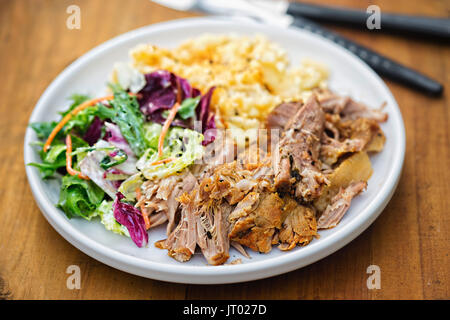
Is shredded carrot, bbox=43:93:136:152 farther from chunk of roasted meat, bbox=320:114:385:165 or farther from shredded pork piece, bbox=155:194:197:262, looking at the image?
chunk of roasted meat, bbox=320:114:385:165

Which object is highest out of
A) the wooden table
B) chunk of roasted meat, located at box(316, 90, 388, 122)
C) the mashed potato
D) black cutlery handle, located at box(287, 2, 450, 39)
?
black cutlery handle, located at box(287, 2, 450, 39)

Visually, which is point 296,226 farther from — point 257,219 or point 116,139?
point 116,139

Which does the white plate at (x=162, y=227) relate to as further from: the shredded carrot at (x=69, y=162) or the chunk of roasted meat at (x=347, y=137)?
the shredded carrot at (x=69, y=162)

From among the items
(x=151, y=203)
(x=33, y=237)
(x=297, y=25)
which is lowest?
(x=33, y=237)

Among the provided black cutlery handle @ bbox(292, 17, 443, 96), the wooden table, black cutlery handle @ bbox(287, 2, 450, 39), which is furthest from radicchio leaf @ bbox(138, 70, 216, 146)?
black cutlery handle @ bbox(287, 2, 450, 39)

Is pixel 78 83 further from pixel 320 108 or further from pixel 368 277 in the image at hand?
pixel 368 277

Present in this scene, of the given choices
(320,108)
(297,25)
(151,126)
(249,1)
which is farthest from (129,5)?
(320,108)
